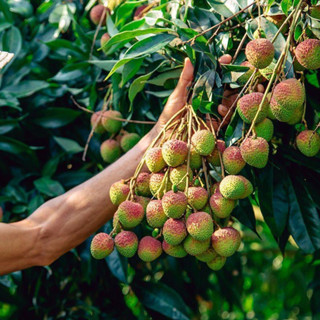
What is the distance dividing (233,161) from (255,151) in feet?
0.14

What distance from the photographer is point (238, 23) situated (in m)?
1.20

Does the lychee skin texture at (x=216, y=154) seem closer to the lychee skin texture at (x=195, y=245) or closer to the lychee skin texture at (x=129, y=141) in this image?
the lychee skin texture at (x=195, y=245)

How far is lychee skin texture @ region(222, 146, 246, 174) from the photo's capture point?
96 cm

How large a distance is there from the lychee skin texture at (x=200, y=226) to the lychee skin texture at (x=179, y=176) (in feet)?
0.19

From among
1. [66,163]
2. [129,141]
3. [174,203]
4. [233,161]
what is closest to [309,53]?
[233,161]

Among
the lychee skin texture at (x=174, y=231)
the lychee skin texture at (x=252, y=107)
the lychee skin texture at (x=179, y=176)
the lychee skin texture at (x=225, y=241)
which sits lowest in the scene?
the lychee skin texture at (x=225, y=241)

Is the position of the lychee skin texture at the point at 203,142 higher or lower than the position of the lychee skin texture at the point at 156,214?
higher

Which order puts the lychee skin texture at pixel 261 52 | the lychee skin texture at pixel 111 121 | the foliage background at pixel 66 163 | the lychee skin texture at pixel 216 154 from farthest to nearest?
the foliage background at pixel 66 163 → the lychee skin texture at pixel 111 121 → the lychee skin texture at pixel 216 154 → the lychee skin texture at pixel 261 52

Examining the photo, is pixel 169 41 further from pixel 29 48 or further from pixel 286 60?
pixel 29 48

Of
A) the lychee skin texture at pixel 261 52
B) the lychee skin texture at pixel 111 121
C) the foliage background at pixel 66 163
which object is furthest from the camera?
the foliage background at pixel 66 163

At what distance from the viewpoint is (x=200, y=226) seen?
0.94m

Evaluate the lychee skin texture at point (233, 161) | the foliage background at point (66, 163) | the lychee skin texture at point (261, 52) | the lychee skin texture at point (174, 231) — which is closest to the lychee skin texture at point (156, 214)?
the lychee skin texture at point (174, 231)

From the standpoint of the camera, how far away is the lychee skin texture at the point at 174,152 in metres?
0.98

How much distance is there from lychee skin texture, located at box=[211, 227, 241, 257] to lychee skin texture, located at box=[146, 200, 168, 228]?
0.28 feet
